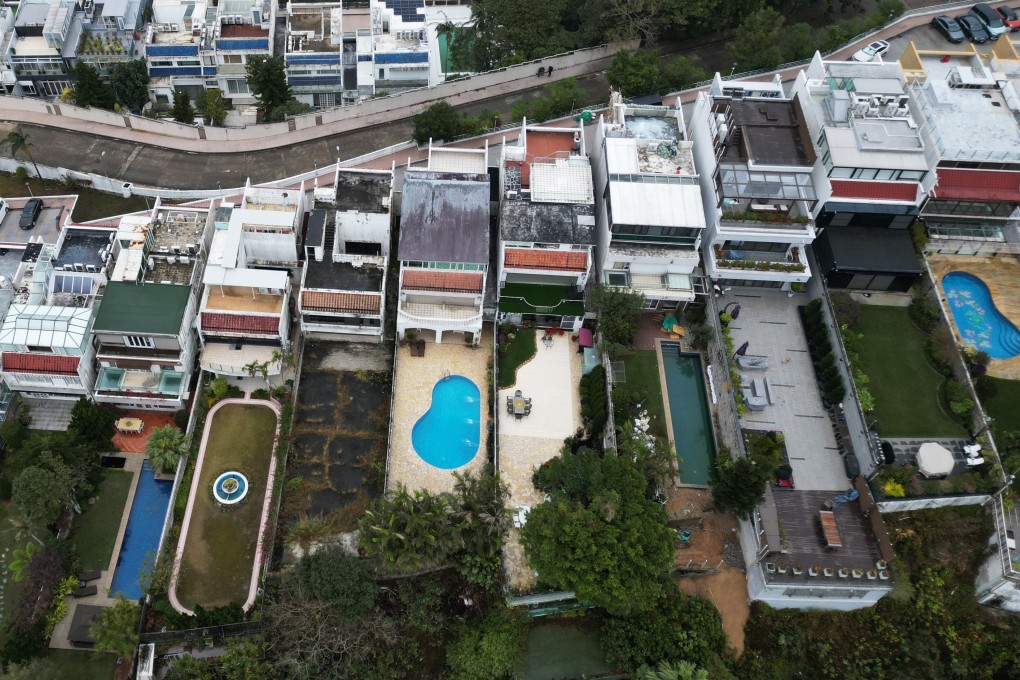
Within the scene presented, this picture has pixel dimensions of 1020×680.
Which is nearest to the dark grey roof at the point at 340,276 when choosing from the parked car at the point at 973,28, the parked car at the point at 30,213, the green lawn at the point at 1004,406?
the parked car at the point at 30,213

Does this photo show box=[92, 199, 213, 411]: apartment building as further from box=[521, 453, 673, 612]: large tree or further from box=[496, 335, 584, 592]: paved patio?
box=[521, 453, 673, 612]: large tree

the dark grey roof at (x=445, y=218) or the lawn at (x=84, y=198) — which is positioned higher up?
the lawn at (x=84, y=198)

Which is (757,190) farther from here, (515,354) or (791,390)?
(515,354)

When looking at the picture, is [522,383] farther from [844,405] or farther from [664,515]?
[844,405]

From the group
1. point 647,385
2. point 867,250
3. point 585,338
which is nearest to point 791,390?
point 647,385

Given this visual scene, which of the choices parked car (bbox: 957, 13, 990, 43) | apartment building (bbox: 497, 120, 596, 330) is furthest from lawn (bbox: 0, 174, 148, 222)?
parked car (bbox: 957, 13, 990, 43)

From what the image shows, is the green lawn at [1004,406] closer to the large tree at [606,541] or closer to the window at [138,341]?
the large tree at [606,541]

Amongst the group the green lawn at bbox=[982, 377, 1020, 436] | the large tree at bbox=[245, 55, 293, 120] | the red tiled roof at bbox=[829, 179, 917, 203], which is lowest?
the green lawn at bbox=[982, 377, 1020, 436]
